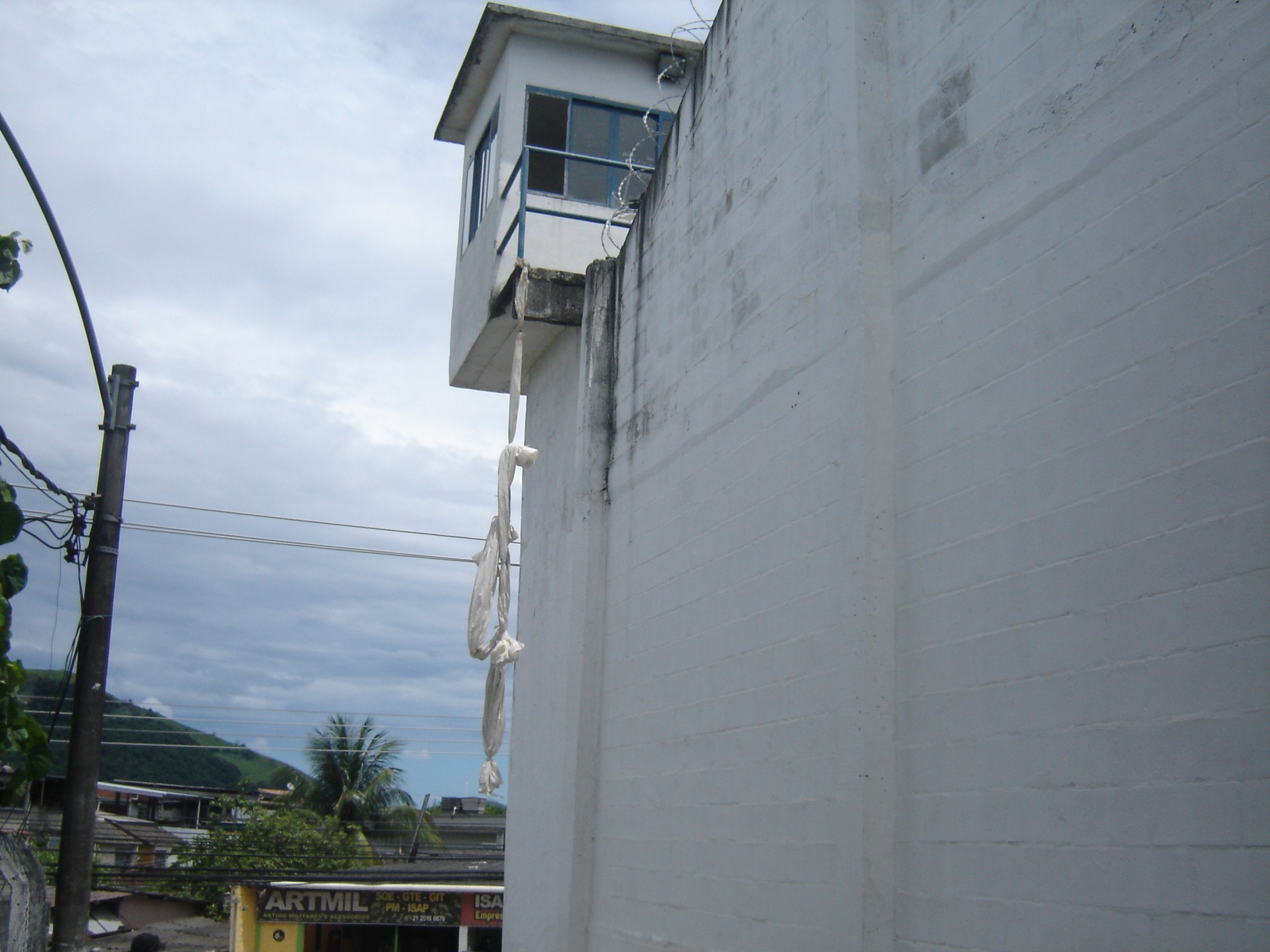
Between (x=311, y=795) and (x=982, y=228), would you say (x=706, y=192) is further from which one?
(x=311, y=795)

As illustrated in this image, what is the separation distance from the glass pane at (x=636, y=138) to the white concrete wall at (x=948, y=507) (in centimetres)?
360

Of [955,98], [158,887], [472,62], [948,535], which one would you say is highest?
[472,62]

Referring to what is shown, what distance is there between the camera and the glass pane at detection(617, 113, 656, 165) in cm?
1236

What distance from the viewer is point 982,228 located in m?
5.39

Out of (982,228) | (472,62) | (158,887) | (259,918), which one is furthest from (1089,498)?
(158,887)

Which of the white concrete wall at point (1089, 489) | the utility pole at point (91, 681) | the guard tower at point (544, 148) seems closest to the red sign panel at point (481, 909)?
the guard tower at point (544, 148)

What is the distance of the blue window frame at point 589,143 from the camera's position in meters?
11.7

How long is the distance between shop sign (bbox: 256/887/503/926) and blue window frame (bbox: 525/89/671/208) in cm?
1206

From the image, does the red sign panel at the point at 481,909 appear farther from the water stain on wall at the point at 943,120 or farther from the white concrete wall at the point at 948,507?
the water stain on wall at the point at 943,120

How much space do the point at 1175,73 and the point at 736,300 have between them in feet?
11.3

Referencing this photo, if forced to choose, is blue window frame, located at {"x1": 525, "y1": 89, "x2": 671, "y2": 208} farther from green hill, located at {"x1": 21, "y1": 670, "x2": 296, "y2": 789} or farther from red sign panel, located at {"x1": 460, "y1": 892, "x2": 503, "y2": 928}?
green hill, located at {"x1": 21, "y1": 670, "x2": 296, "y2": 789}

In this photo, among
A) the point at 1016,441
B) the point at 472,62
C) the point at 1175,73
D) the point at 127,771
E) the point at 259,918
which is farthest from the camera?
the point at 127,771

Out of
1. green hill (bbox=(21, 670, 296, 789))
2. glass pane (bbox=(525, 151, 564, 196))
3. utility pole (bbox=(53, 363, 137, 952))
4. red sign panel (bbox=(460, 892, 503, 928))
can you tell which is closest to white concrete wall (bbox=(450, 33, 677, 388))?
glass pane (bbox=(525, 151, 564, 196))

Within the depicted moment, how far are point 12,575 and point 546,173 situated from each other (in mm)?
7211
